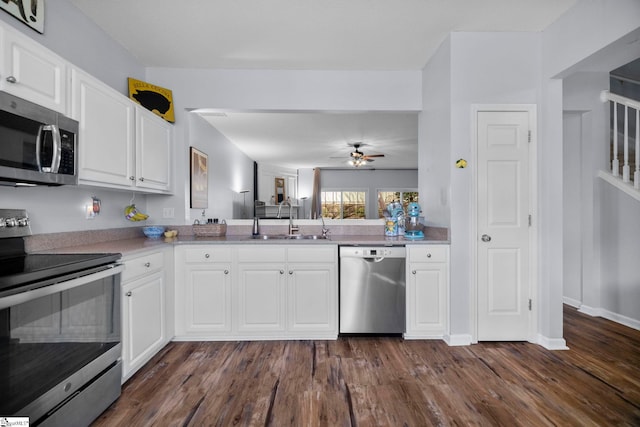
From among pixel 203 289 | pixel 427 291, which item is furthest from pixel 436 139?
pixel 203 289

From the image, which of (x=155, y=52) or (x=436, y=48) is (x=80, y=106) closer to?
(x=155, y=52)

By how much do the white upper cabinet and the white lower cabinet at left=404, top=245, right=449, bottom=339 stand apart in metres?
2.33

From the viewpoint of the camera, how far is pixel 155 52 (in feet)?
9.37

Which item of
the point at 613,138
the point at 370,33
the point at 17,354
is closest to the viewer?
the point at 17,354

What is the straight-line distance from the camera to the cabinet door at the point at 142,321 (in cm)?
197

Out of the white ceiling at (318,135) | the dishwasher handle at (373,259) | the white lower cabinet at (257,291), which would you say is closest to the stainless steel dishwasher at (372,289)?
the dishwasher handle at (373,259)

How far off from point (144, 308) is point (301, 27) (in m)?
2.44

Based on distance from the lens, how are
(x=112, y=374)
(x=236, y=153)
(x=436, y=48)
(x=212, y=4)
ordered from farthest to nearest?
1. (x=236, y=153)
2. (x=436, y=48)
3. (x=212, y=4)
4. (x=112, y=374)

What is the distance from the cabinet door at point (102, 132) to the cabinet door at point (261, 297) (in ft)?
3.88

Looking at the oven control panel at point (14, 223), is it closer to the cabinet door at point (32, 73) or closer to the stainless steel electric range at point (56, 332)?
the stainless steel electric range at point (56, 332)

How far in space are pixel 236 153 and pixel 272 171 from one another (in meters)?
2.50

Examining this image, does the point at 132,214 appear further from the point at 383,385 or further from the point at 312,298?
the point at 383,385

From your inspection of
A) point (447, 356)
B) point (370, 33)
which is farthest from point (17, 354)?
point (370, 33)

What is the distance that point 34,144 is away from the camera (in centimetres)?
151
